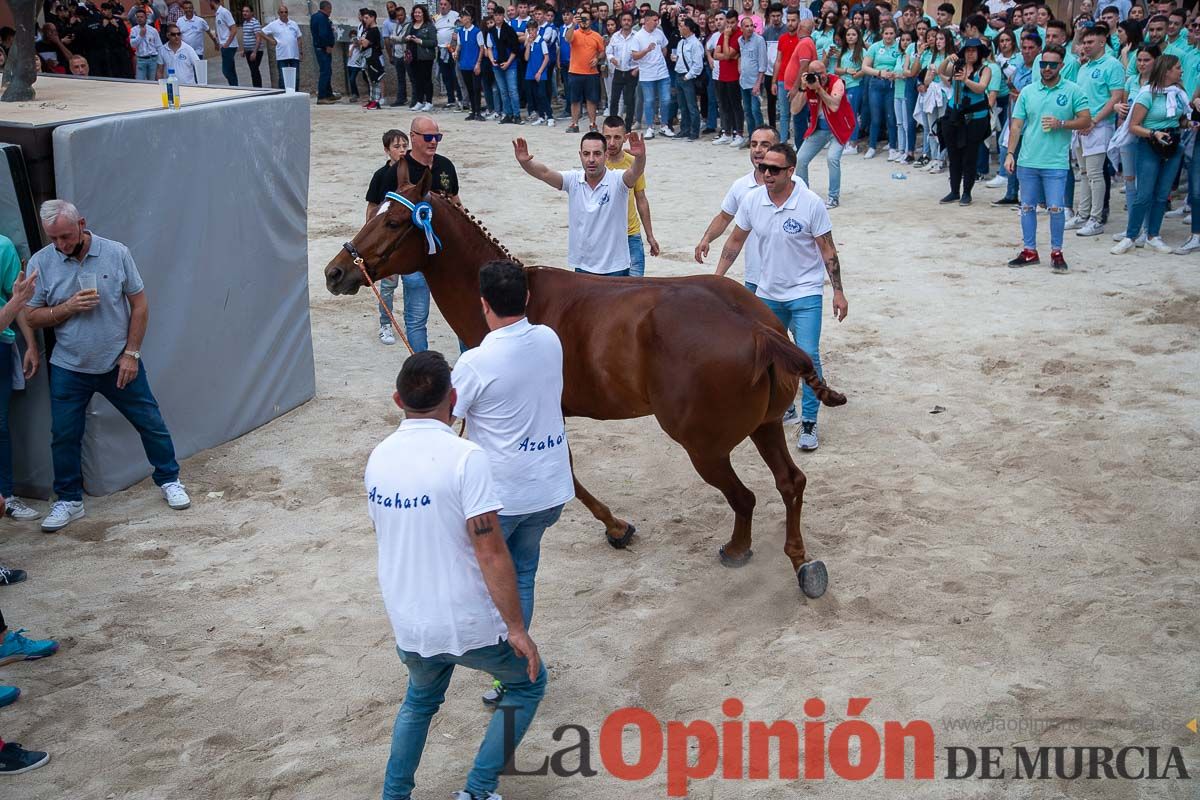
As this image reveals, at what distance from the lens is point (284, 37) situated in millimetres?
22312

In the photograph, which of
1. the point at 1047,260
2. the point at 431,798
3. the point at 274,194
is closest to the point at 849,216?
the point at 1047,260

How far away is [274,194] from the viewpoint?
8.15 m

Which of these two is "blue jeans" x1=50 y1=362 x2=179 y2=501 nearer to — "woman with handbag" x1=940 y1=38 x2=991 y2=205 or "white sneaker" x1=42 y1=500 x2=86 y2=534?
"white sneaker" x1=42 y1=500 x2=86 y2=534

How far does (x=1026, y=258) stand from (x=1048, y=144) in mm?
1163

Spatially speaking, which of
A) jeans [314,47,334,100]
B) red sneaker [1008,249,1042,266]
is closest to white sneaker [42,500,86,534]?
red sneaker [1008,249,1042,266]

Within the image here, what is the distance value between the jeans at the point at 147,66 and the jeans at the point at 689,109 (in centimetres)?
997

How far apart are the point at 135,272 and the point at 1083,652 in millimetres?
5571

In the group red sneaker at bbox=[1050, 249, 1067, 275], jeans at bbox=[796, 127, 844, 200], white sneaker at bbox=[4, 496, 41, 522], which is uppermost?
jeans at bbox=[796, 127, 844, 200]

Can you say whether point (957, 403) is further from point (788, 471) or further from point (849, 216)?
point (849, 216)

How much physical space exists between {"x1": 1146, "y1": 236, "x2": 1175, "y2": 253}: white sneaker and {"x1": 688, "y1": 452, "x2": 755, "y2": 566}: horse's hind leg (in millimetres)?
7891

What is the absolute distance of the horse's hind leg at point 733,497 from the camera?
586 cm

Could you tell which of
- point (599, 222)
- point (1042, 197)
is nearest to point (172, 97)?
point (599, 222)

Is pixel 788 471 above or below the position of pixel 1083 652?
above

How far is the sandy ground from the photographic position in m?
4.68
